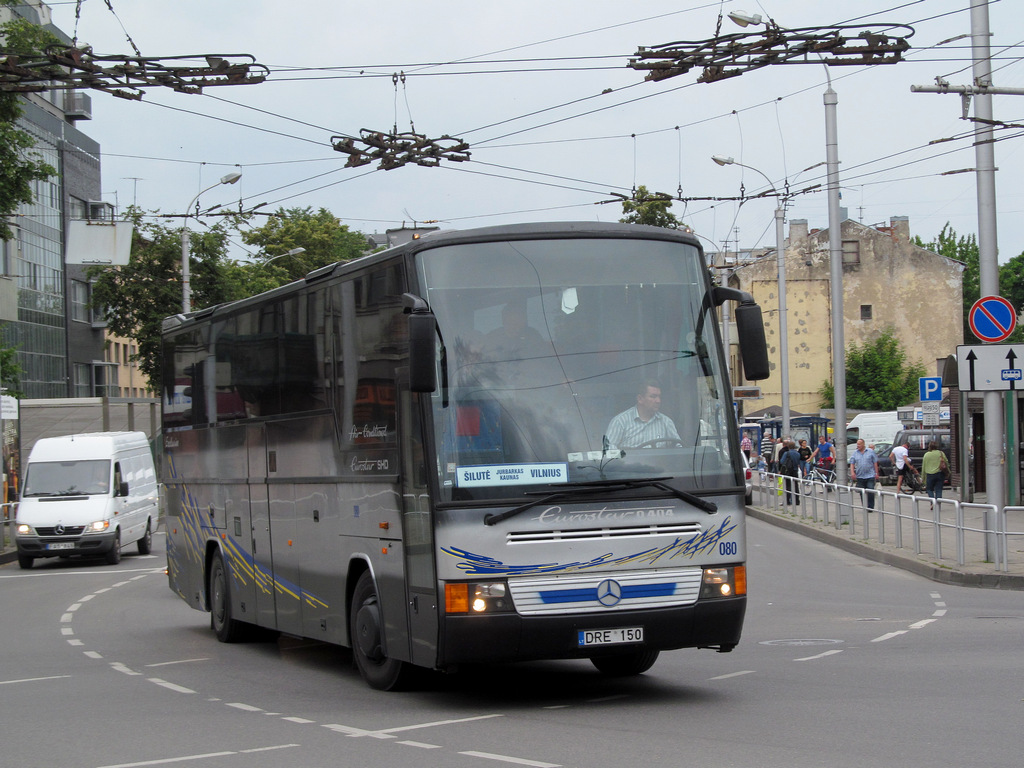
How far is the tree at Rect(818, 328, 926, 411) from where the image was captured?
80.1 m

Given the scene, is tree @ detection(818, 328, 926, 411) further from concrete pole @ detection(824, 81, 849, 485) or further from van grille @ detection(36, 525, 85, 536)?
van grille @ detection(36, 525, 85, 536)

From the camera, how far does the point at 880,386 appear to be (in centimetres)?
8025

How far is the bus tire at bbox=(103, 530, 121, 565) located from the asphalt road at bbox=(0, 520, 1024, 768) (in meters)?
12.0

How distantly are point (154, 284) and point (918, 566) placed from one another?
3760cm

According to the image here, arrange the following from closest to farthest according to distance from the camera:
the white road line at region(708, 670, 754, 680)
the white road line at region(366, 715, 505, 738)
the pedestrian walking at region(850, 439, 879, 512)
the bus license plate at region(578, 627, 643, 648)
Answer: the white road line at region(366, 715, 505, 738) → the bus license plate at region(578, 627, 643, 648) → the white road line at region(708, 670, 754, 680) → the pedestrian walking at region(850, 439, 879, 512)

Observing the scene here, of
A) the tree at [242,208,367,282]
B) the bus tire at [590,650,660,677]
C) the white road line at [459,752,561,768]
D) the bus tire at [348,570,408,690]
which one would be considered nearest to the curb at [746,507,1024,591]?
the bus tire at [590,650,660,677]

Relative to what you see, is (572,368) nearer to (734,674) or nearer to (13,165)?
(734,674)

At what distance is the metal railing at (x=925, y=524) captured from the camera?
18.4 m

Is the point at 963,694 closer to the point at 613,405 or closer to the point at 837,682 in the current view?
the point at 837,682

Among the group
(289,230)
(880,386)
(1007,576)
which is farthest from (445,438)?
(880,386)

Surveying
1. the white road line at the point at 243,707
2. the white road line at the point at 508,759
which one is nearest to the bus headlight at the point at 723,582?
the white road line at the point at 508,759

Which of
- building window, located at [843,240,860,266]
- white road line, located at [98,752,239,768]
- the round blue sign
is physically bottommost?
white road line, located at [98,752,239,768]

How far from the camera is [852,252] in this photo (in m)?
82.1

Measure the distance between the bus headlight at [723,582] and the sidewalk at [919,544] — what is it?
9.42 m
